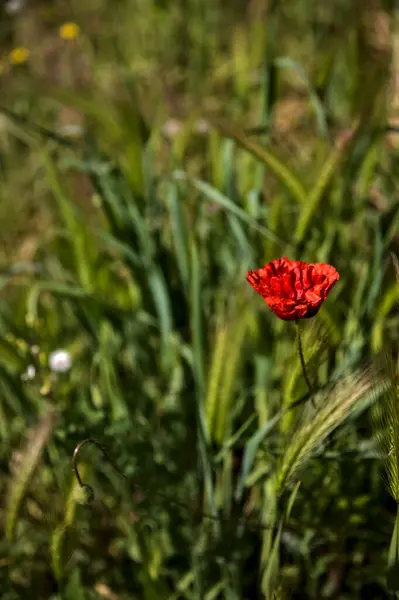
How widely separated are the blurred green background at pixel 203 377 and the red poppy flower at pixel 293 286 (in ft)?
0.17

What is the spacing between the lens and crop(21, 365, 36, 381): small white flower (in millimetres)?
1019

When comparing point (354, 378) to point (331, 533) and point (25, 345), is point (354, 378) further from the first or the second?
point (25, 345)

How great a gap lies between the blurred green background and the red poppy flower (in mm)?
52

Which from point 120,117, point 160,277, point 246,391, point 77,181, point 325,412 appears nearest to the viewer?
point 325,412

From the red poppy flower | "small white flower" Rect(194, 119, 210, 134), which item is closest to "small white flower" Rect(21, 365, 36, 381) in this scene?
the red poppy flower

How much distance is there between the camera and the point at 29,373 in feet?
3.35

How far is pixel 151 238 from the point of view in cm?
123

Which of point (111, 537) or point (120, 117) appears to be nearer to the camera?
point (111, 537)

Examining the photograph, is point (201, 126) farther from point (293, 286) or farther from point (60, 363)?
point (293, 286)

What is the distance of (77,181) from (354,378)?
1393mm

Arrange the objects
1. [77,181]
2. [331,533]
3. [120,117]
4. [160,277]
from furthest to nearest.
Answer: [77,181]
[120,117]
[160,277]
[331,533]

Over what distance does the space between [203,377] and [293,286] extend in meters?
0.30

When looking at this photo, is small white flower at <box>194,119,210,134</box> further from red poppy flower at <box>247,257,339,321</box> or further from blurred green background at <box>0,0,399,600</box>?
red poppy flower at <box>247,257,339,321</box>

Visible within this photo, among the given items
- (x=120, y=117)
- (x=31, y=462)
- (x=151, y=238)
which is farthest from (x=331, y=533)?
(x=120, y=117)
